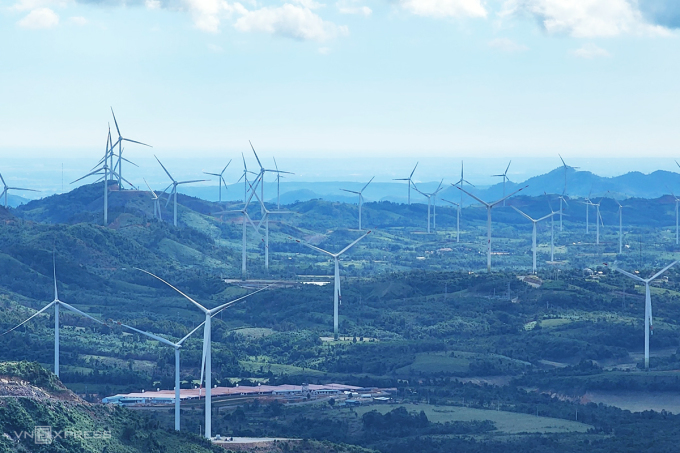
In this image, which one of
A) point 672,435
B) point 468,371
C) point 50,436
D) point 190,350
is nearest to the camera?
point 50,436

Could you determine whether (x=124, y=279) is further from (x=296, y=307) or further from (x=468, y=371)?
(x=468, y=371)

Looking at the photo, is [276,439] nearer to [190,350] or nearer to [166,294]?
[190,350]

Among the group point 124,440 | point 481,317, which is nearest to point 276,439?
point 124,440

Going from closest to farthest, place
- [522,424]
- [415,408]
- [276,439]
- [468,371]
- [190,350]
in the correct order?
1. [276,439]
2. [522,424]
3. [415,408]
4. [468,371]
5. [190,350]

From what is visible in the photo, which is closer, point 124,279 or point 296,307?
point 296,307

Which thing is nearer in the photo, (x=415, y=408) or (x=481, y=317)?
(x=415, y=408)

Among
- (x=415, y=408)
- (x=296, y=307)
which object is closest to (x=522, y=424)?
(x=415, y=408)
